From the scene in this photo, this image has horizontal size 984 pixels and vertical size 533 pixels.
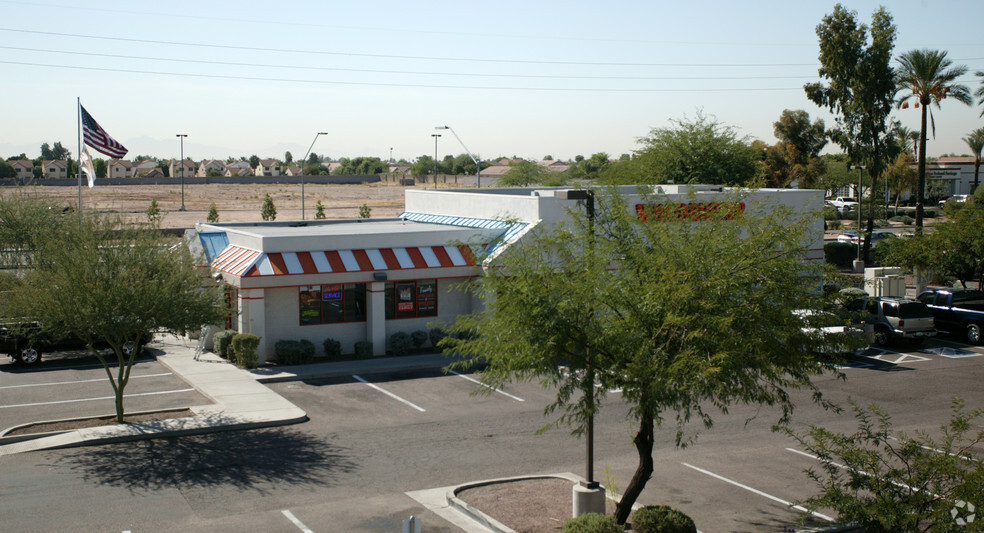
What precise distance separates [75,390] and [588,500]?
16.7 metres

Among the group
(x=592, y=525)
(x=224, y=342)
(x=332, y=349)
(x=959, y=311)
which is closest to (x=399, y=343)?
(x=332, y=349)

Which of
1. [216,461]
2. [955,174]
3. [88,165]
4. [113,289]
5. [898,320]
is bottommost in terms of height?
[216,461]

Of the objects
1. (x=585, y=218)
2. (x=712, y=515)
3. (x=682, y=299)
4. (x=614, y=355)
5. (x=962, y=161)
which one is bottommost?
(x=712, y=515)

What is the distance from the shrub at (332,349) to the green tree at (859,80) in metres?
36.7

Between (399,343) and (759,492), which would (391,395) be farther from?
(759,492)

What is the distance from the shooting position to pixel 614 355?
12375 millimetres

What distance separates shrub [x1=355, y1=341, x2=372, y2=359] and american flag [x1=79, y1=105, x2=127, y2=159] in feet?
63.3

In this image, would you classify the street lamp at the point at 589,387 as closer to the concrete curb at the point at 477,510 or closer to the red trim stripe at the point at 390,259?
the concrete curb at the point at 477,510

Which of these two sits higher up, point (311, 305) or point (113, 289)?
point (113, 289)

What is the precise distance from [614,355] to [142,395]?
16060 mm

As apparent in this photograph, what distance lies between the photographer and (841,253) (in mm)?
53906

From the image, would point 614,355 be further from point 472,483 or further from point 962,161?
point 962,161

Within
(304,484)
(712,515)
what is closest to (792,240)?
(712,515)

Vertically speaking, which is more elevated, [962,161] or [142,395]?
[962,161]
